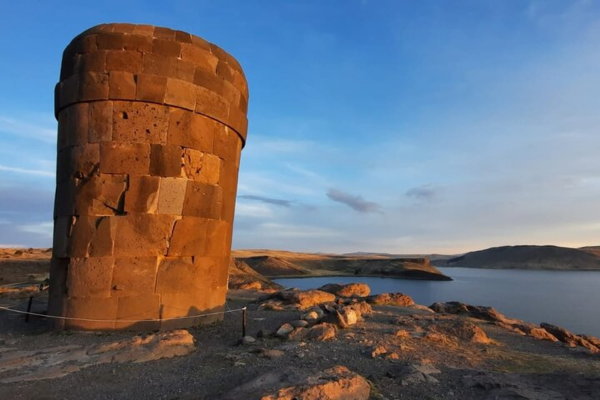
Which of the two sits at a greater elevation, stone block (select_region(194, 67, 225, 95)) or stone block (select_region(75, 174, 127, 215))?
stone block (select_region(194, 67, 225, 95))

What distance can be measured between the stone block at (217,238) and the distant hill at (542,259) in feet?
405

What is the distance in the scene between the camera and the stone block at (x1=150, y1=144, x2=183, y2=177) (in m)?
8.04

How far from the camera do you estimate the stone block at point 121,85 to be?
26.3 ft

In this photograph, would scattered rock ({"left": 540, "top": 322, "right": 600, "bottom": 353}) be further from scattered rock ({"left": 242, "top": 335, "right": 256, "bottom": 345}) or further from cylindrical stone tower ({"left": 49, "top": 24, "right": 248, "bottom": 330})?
cylindrical stone tower ({"left": 49, "top": 24, "right": 248, "bottom": 330})

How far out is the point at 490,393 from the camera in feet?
16.2

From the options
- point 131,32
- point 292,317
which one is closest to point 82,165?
point 131,32

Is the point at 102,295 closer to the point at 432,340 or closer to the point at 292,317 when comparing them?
the point at 292,317

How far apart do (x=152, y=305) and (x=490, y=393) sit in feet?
19.8

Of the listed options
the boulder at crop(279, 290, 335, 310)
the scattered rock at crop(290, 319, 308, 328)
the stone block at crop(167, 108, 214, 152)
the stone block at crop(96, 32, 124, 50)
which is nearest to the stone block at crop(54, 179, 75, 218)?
the stone block at crop(167, 108, 214, 152)

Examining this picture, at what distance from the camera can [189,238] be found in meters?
8.30

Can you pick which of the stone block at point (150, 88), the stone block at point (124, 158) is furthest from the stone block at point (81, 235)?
the stone block at point (150, 88)

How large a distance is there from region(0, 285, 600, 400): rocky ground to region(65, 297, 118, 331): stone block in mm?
222

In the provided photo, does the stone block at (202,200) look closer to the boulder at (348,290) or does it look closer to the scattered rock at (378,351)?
the scattered rock at (378,351)

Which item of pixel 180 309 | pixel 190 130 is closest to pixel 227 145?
pixel 190 130
